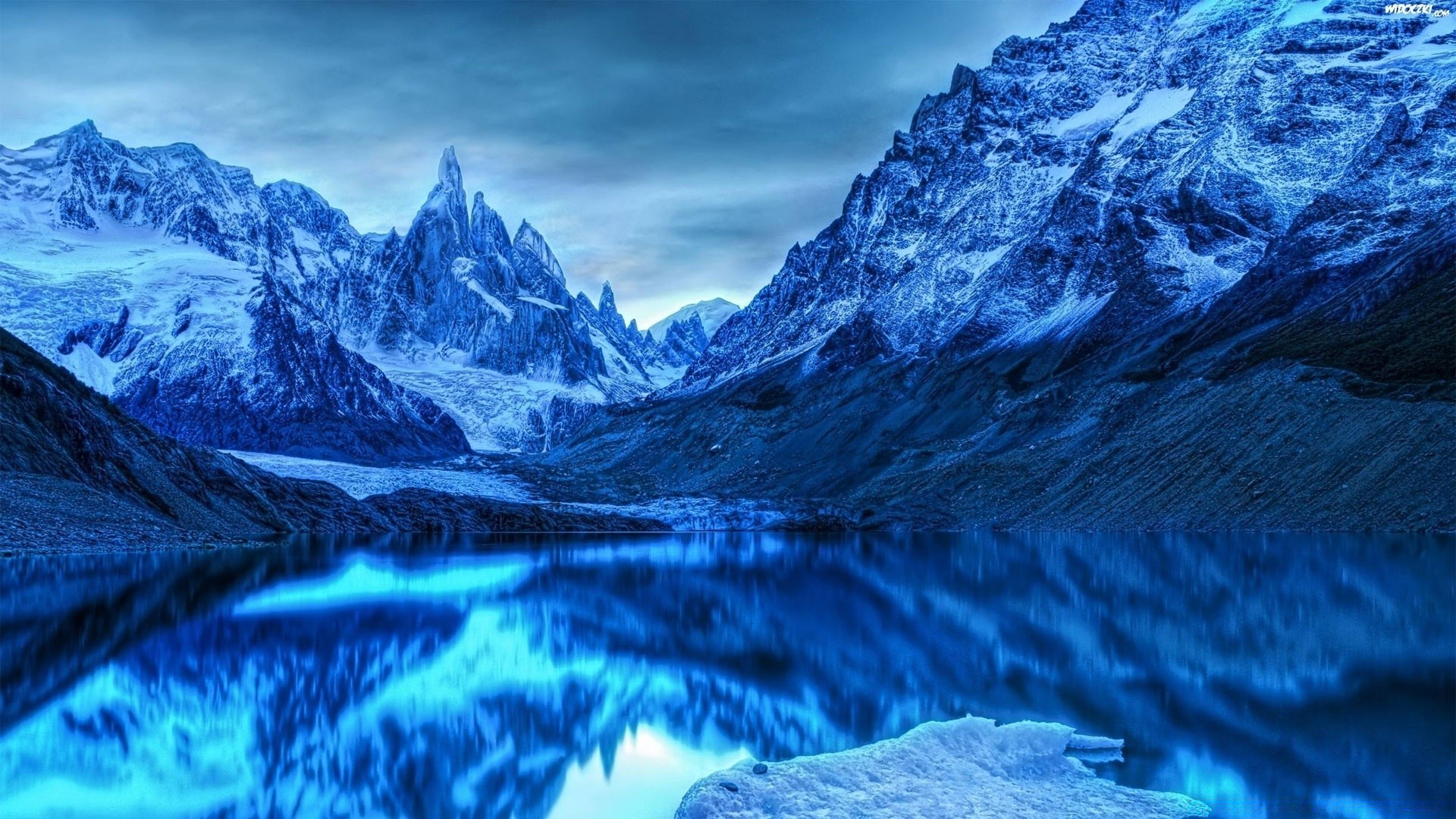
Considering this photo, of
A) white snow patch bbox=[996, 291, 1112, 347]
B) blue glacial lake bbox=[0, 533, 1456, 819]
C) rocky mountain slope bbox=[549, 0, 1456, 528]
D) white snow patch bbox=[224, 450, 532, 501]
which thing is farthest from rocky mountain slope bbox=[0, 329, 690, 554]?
white snow patch bbox=[996, 291, 1112, 347]

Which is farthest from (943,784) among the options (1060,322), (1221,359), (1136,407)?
(1060,322)

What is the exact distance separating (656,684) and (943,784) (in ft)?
32.0

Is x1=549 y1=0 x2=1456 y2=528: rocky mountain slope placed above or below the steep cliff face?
above

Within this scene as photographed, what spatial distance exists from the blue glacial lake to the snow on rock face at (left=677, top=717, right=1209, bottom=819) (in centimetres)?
75

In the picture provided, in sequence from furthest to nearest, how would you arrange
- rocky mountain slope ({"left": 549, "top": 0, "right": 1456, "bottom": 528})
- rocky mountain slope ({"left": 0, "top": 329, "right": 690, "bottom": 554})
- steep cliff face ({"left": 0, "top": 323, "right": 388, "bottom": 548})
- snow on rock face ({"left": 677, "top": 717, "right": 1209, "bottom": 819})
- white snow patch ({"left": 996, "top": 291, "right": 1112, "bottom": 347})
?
white snow patch ({"left": 996, "top": 291, "right": 1112, "bottom": 347}) < rocky mountain slope ({"left": 549, "top": 0, "right": 1456, "bottom": 528}) < steep cliff face ({"left": 0, "top": 323, "right": 388, "bottom": 548}) < rocky mountain slope ({"left": 0, "top": 329, "right": 690, "bottom": 554}) < snow on rock face ({"left": 677, "top": 717, "right": 1209, "bottom": 819})

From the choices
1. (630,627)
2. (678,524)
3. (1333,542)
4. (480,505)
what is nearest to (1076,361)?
(678,524)

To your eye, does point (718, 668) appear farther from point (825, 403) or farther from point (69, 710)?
point (825, 403)

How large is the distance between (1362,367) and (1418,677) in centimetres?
9713

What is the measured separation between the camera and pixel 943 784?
17.5 meters

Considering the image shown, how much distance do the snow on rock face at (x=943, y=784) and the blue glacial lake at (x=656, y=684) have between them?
0.75m

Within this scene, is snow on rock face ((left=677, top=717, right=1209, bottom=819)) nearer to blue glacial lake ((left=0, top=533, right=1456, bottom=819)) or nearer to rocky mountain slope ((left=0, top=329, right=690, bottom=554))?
blue glacial lake ((left=0, top=533, right=1456, bottom=819))

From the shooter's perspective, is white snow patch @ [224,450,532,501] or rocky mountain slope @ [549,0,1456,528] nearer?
rocky mountain slope @ [549,0,1456,528]

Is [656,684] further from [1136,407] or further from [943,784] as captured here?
[1136,407]

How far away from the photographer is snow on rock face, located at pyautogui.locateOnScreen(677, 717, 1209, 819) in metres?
16.2
